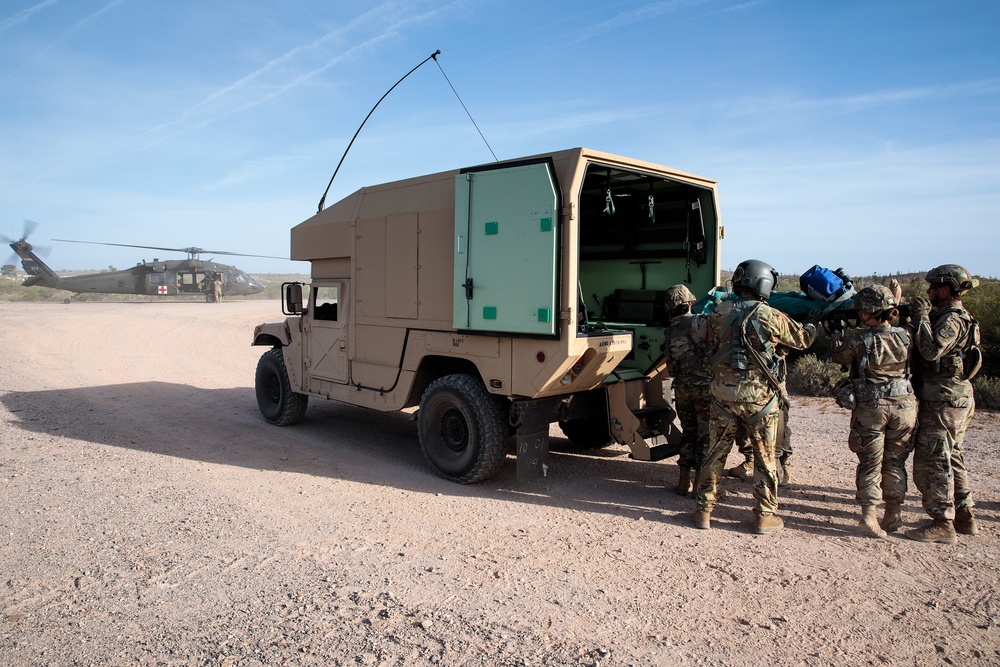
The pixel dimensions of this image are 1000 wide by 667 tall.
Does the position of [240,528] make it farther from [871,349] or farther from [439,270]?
[871,349]

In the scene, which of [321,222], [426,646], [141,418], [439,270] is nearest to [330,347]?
[321,222]

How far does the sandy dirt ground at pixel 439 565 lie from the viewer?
3283mm

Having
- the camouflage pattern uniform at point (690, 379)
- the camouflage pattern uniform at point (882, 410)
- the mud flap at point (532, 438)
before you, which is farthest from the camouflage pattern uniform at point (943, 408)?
the mud flap at point (532, 438)

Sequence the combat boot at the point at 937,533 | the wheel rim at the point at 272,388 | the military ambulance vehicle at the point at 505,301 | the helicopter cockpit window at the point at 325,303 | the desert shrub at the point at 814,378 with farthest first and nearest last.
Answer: the desert shrub at the point at 814,378, the wheel rim at the point at 272,388, the helicopter cockpit window at the point at 325,303, the military ambulance vehicle at the point at 505,301, the combat boot at the point at 937,533

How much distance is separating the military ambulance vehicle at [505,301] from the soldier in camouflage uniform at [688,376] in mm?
232

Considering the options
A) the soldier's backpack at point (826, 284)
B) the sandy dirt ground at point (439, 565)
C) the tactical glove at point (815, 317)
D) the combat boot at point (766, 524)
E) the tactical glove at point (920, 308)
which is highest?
the soldier's backpack at point (826, 284)

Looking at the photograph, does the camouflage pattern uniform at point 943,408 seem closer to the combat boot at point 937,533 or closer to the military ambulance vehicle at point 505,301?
the combat boot at point 937,533

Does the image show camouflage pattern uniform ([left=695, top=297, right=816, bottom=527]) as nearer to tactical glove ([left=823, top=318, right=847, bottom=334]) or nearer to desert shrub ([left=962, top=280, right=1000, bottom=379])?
tactical glove ([left=823, top=318, right=847, bottom=334])

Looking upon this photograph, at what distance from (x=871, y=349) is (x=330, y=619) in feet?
13.1

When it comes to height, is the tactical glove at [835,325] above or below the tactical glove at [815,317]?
below

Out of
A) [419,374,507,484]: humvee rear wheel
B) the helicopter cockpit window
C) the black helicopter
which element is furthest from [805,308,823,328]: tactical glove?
the black helicopter

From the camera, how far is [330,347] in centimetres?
767

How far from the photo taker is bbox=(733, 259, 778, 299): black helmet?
16.6 ft

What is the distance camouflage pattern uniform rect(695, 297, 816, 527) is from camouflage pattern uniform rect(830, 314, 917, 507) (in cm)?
44
